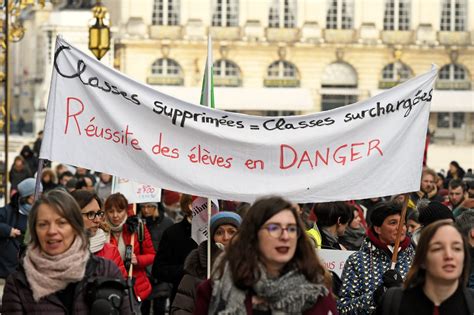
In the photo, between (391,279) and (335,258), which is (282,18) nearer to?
(335,258)

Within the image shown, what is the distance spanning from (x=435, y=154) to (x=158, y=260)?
39.5 m

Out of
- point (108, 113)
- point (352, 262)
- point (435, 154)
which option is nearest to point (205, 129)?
point (108, 113)

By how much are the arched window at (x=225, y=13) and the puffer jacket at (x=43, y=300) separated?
163ft

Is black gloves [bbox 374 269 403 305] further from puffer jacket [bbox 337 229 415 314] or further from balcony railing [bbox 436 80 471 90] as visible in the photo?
balcony railing [bbox 436 80 471 90]

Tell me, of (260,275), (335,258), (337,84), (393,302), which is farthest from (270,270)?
(337,84)

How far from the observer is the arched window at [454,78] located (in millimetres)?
55438

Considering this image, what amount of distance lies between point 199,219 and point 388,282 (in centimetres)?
243

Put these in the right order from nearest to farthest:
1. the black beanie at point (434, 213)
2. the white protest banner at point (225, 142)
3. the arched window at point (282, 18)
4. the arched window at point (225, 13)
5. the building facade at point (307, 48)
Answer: the white protest banner at point (225, 142) < the black beanie at point (434, 213) < the building facade at point (307, 48) < the arched window at point (225, 13) < the arched window at point (282, 18)

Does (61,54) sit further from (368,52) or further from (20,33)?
(368,52)

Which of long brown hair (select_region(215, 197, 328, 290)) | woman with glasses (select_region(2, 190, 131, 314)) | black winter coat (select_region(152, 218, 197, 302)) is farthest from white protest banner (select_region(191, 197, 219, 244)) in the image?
long brown hair (select_region(215, 197, 328, 290))

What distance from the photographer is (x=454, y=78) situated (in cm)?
5584

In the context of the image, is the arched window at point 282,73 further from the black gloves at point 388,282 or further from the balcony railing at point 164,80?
the black gloves at point 388,282

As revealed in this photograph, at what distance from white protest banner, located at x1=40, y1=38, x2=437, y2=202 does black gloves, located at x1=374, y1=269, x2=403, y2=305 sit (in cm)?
70

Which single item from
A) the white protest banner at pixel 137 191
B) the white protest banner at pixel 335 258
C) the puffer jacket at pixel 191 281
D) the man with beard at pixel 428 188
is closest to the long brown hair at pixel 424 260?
the puffer jacket at pixel 191 281
